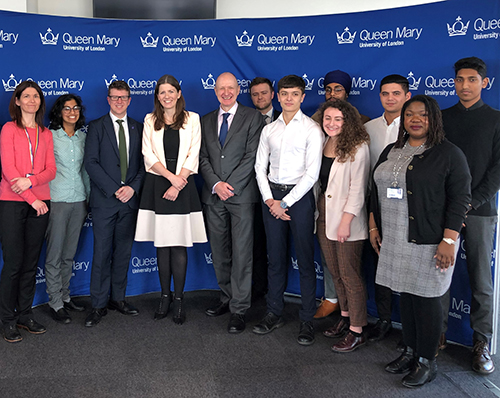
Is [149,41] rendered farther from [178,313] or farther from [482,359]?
[482,359]

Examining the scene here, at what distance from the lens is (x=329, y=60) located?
148 inches

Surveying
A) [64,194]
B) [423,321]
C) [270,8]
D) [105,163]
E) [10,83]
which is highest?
[270,8]

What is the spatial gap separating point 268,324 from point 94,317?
1.32 metres

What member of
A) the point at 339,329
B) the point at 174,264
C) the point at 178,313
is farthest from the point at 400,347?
the point at 174,264

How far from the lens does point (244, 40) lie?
12.8ft

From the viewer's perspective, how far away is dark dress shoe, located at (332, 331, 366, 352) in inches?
116

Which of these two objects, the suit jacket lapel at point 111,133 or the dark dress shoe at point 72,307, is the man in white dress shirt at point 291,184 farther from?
the dark dress shoe at point 72,307

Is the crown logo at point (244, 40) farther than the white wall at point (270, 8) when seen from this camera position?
No

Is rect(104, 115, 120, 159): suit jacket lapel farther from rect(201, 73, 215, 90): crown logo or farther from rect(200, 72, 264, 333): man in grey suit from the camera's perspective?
rect(201, 73, 215, 90): crown logo

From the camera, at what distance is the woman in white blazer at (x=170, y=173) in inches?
127

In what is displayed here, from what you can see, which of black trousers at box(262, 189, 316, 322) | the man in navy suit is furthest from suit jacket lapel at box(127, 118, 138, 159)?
black trousers at box(262, 189, 316, 322)

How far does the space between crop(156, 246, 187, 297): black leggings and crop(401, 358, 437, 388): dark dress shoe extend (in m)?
1.72

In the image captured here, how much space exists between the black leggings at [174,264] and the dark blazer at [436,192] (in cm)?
173

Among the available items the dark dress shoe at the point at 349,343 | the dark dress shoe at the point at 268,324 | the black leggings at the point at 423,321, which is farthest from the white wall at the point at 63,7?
the black leggings at the point at 423,321
